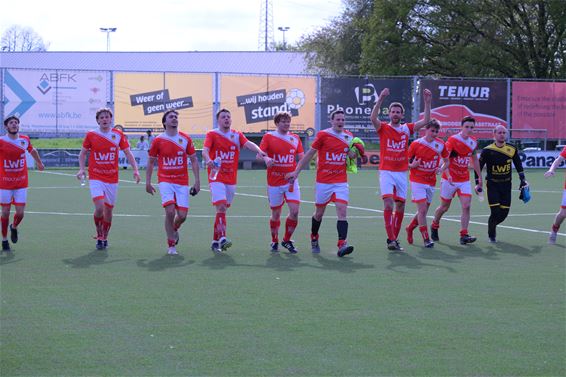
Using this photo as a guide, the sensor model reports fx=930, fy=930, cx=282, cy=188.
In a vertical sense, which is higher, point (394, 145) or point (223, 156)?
point (394, 145)

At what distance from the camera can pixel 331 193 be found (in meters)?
13.4

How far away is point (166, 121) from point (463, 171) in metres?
5.05

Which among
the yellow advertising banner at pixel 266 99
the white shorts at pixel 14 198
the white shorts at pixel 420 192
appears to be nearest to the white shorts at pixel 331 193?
the white shorts at pixel 420 192

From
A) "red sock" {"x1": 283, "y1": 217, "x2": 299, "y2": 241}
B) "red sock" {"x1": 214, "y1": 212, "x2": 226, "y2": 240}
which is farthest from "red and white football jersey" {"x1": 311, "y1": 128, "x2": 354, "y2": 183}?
"red sock" {"x1": 214, "y1": 212, "x2": 226, "y2": 240}

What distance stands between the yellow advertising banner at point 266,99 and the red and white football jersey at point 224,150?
104 feet

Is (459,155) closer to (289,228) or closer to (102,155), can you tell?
(289,228)

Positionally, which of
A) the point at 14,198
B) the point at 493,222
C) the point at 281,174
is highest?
the point at 281,174

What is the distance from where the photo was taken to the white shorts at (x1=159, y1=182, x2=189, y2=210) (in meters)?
13.1

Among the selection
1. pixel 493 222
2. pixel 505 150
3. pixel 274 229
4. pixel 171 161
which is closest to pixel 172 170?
pixel 171 161

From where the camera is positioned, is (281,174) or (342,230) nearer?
(342,230)

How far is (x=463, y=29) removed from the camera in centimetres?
5269

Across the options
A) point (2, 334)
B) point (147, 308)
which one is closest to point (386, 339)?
point (147, 308)

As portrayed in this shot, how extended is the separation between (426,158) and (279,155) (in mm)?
2623

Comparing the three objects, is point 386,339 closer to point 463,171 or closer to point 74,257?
point 74,257
